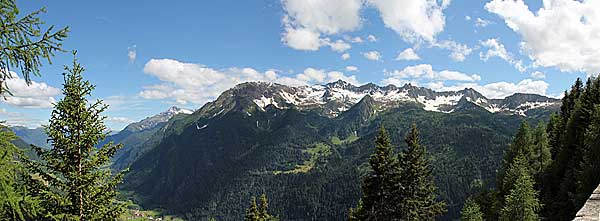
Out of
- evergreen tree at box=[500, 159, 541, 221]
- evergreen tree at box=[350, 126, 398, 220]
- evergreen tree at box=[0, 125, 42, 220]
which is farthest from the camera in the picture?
evergreen tree at box=[500, 159, 541, 221]

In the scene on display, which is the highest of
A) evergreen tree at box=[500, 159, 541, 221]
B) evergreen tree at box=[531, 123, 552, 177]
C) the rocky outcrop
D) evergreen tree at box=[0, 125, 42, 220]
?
evergreen tree at box=[0, 125, 42, 220]

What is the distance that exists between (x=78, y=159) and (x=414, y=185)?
82.3ft

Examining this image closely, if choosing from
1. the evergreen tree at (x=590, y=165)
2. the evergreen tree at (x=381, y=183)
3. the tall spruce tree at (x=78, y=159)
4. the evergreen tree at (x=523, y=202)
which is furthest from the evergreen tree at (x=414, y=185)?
the tall spruce tree at (x=78, y=159)

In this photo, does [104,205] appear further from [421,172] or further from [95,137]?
[421,172]

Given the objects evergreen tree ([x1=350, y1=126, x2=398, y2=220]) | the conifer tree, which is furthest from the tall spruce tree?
the conifer tree

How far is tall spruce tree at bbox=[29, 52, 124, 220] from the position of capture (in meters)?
14.3

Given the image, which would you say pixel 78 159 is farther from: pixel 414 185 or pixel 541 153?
pixel 541 153

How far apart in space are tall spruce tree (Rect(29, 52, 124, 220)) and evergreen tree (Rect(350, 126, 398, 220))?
805 inches

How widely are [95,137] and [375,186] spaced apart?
21.9m

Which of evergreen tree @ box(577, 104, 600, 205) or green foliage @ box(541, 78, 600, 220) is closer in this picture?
evergreen tree @ box(577, 104, 600, 205)

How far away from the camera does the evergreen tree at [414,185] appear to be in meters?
31.2

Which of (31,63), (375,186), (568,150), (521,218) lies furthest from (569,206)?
(31,63)

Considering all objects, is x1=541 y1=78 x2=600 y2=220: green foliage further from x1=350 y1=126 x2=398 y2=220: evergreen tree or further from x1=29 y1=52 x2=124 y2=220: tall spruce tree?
x1=29 y1=52 x2=124 y2=220: tall spruce tree

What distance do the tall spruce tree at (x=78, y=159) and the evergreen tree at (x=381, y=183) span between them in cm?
2044
